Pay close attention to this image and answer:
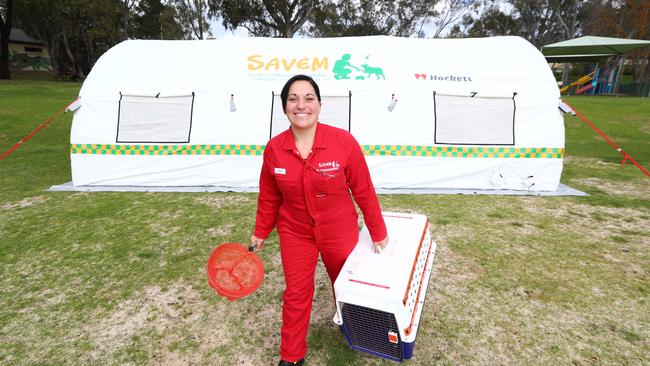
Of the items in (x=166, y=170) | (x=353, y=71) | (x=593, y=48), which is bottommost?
(x=166, y=170)

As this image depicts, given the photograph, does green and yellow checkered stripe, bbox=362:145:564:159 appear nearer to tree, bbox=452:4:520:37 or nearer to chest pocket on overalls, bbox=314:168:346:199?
chest pocket on overalls, bbox=314:168:346:199

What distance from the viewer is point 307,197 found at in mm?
2018

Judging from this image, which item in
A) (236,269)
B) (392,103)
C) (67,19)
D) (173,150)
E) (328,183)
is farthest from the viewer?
(67,19)

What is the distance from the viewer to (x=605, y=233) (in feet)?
14.5

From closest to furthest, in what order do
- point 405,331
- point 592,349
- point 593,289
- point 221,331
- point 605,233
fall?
point 405,331, point 592,349, point 221,331, point 593,289, point 605,233

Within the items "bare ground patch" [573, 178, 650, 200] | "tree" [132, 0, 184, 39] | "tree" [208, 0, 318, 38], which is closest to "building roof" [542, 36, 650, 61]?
"bare ground patch" [573, 178, 650, 200]

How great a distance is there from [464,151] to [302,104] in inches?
194

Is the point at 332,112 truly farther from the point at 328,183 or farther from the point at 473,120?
the point at 328,183

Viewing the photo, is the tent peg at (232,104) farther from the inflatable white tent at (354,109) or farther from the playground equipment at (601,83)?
the playground equipment at (601,83)

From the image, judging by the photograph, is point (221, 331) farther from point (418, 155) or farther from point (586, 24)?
point (586, 24)

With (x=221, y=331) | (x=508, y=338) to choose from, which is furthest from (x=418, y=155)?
(x=221, y=331)

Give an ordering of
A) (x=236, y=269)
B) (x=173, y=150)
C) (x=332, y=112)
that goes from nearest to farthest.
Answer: (x=236, y=269), (x=332, y=112), (x=173, y=150)

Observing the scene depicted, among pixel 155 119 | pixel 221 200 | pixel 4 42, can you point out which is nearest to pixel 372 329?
pixel 221 200

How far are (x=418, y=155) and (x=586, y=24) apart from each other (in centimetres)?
3711
